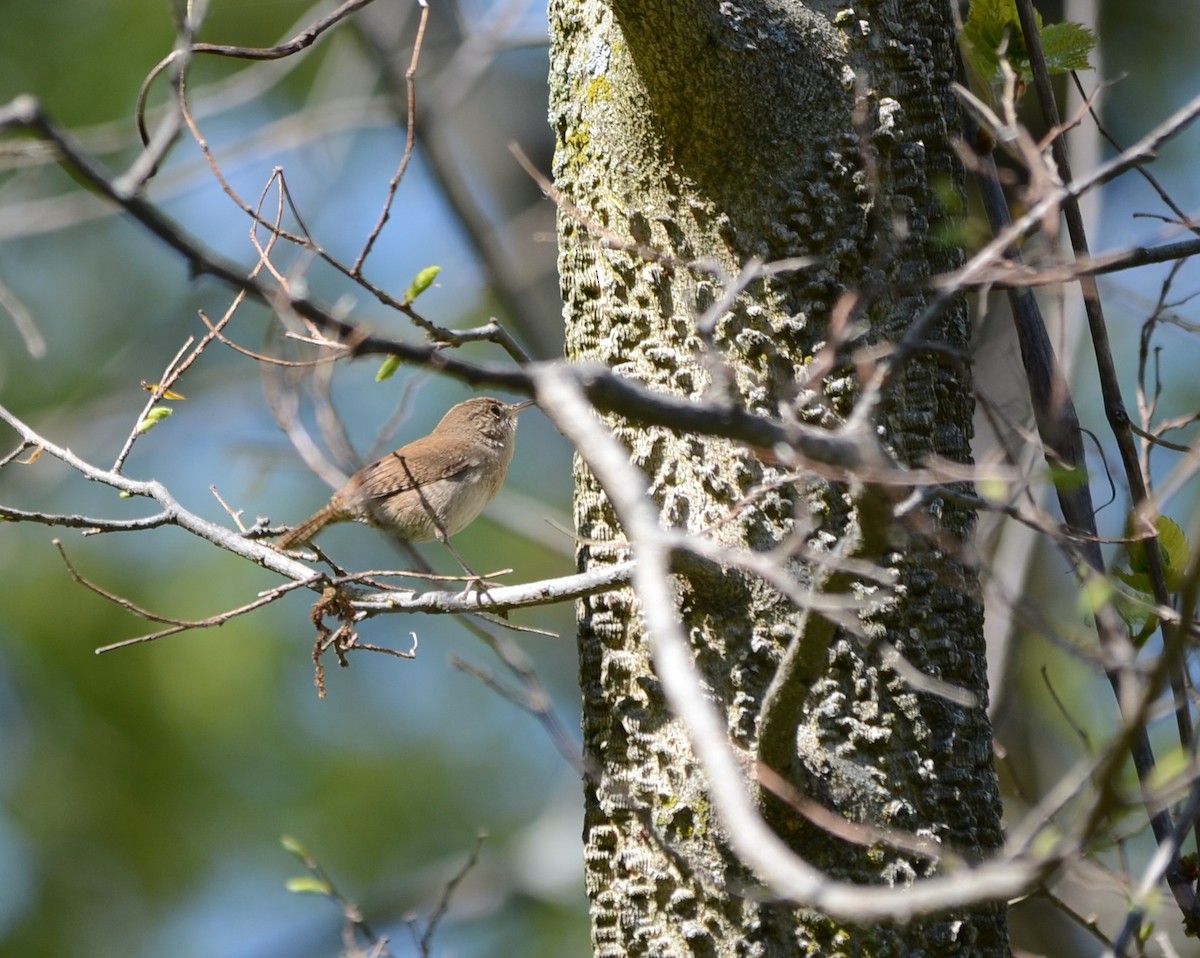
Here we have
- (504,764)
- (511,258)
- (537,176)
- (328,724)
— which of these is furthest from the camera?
(504,764)

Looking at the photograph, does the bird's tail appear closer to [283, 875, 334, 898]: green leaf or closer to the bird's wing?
the bird's wing

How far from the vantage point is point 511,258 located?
6.66 metres

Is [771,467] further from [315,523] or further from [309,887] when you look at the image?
[315,523]

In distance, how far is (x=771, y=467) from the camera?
2.44 metres

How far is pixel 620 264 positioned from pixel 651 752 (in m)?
1.09

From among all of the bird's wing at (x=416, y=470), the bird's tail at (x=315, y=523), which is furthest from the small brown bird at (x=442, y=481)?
the bird's tail at (x=315, y=523)

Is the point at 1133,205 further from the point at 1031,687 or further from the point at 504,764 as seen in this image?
the point at 504,764

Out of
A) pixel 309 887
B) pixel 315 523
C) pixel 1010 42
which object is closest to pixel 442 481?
pixel 315 523

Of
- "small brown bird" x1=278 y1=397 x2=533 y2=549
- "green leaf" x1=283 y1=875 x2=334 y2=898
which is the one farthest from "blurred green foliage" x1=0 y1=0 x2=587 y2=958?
"green leaf" x1=283 y1=875 x2=334 y2=898

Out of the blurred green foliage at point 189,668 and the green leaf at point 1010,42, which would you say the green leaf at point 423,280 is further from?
the blurred green foliage at point 189,668

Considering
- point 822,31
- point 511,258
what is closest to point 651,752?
point 822,31

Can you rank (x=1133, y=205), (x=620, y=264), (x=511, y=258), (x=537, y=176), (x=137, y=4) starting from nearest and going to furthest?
1. (x=537, y=176)
2. (x=620, y=264)
3. (x=511, y=258)
4. (x=1133, y=205)
5. (x=137, y=4)

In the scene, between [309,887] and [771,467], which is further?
[309,887]

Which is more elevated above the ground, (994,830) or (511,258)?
(511,258)
